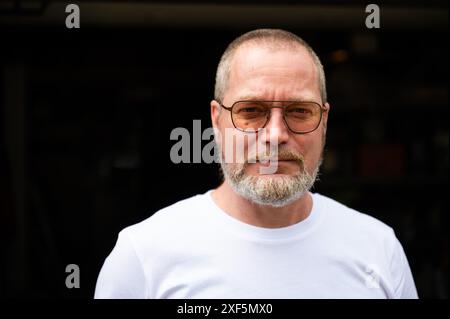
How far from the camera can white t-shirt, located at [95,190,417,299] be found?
1406mm

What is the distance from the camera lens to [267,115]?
1.41 meters

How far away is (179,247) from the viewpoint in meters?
1.46

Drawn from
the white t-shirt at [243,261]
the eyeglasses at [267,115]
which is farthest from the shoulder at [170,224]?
the eyeglasses at [267,115]

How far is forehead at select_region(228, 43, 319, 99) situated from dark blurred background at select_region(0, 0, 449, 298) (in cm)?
203

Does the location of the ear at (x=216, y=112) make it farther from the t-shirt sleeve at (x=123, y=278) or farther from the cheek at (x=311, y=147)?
the t-shirt sleeve at (x=123, y=278)

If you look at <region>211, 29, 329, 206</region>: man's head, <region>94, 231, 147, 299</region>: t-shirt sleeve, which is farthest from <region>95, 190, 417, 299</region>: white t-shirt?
<region>211, 29, 329, 206</region>: man's head

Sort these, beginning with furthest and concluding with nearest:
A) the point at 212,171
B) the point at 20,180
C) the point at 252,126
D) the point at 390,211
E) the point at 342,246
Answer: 1. the point at 20,180
2. the point at 390,211
3. the point at 212,171
4. the point at 342,246
5. the point at 252,126

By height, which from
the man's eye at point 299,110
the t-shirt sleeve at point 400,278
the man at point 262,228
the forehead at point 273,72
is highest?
the forehead at point 273,72

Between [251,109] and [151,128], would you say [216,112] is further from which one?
[151,128]

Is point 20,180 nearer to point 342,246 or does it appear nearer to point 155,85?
point 155,85

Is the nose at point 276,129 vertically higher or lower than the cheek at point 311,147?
higher

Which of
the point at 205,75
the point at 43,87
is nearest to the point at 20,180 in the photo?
the point at 43,87

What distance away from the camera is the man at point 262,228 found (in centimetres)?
141

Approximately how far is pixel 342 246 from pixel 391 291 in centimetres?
17
